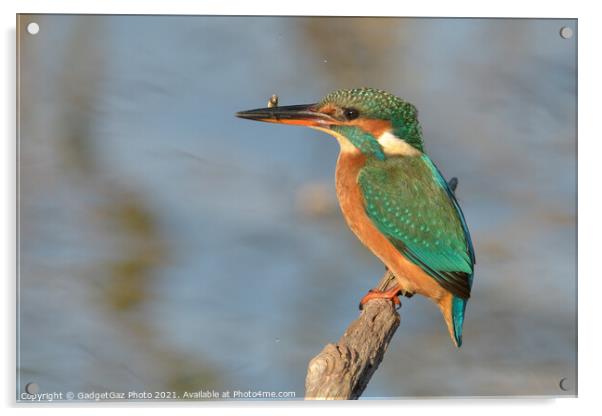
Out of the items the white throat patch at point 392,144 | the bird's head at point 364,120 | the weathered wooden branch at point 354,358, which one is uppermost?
the bird's head at point 364,120

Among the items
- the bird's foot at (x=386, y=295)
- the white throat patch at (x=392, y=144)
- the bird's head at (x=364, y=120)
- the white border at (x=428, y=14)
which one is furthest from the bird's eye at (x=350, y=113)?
the bird's foot at (x=386, y=295)

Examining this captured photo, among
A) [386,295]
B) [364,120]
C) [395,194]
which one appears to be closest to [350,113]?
[364,120]

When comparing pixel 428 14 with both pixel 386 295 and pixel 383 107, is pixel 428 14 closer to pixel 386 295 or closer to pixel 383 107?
pixel 383 107

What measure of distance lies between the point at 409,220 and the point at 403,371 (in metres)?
0.52

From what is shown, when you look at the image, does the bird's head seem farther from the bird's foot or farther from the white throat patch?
the bird's foot

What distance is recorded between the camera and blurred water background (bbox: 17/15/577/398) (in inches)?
101

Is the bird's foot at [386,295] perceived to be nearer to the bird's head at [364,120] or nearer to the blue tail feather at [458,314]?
the blue tail feather at [458,314]

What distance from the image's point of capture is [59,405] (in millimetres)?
2574

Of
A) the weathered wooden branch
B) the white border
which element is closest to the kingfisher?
the weathered wooden branch

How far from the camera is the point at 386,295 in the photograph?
2.66 metres

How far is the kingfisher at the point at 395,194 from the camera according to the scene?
8.46 feet

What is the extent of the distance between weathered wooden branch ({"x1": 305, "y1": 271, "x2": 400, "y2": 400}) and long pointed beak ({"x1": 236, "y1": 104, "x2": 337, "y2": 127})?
0.64 m

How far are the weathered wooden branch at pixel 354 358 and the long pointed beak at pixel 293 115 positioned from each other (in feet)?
2.11
